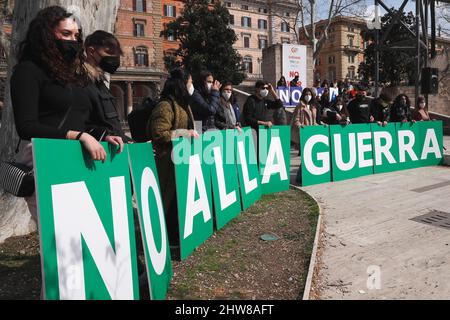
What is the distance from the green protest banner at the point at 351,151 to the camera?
8234mm

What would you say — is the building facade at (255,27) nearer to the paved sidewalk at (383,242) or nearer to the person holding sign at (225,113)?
the person holding sign at (225,113)

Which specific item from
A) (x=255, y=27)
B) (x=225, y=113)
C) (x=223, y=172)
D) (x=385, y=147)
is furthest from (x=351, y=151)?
(x=255, y=27)

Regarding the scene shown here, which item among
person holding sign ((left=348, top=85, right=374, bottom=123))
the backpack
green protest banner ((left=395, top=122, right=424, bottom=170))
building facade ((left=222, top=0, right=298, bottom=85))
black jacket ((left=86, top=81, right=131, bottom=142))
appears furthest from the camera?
building facade ((left=222, top=0, right=298, bottom=85))

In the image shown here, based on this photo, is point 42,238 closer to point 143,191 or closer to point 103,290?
point 103,290

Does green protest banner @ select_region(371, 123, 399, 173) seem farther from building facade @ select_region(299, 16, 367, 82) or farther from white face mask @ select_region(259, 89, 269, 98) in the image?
building facade @ select_region(299, 16, 367, 82)

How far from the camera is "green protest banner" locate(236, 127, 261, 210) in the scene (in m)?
5.88

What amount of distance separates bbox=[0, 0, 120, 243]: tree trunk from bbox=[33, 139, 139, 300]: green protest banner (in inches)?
91.8

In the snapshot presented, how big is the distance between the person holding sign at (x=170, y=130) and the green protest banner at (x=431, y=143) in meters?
7.74

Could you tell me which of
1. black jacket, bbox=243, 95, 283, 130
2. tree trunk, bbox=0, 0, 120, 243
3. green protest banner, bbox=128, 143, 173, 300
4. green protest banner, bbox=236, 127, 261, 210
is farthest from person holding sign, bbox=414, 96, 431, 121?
green protest banner, bbox=128, 143, 173, 300

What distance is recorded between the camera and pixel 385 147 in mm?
9141

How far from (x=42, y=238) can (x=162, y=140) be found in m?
2.27

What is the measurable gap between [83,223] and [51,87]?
2.84 feet
